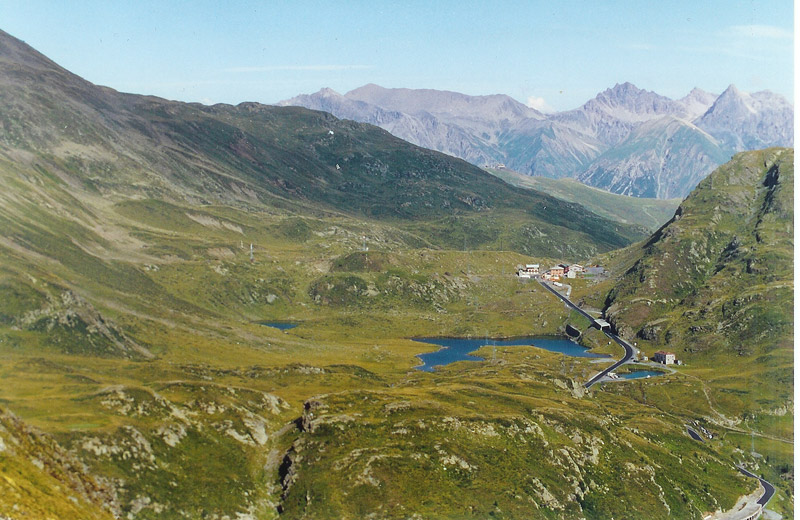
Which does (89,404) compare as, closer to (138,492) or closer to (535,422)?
(138,492)

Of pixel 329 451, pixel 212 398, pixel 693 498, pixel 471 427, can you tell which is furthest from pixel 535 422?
pixel 212 398

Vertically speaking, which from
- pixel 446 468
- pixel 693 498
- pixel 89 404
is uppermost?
pixel 89 404

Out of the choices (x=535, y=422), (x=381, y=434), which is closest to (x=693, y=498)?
(x=535, y=422)

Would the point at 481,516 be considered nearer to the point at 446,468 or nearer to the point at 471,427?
the point at 446,468

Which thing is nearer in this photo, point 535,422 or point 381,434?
point 381,434

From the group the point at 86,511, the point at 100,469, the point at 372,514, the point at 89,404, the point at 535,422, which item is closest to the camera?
the point at 86,511

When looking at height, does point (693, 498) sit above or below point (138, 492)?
below

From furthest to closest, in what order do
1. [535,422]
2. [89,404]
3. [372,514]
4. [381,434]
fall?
[535,422], [381,434], [89,404], [372,514]

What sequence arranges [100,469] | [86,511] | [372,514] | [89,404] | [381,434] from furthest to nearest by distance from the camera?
1. [381,434]
2. [89,404]
3. [372,514]
4. [100,469]
5. [86,511]

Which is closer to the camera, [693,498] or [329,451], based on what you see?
[329,451]
